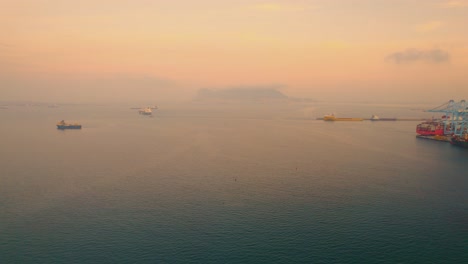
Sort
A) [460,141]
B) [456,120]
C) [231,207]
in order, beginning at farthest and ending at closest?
[456,120] → [460,141] → [231,207]

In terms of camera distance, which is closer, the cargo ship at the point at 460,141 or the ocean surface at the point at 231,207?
the ocean surface at the point at 231,207

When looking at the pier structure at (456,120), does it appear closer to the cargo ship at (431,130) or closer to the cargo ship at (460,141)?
the cargo ship at (431,130)

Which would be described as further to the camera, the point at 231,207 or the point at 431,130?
the point at 431,130

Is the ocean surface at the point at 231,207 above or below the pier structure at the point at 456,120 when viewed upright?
below

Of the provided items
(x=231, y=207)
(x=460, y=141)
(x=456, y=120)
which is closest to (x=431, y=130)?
(x=456, y=120)

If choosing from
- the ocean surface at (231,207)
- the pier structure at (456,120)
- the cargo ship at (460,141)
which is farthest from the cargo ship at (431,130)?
the ocean surface at (231,207)

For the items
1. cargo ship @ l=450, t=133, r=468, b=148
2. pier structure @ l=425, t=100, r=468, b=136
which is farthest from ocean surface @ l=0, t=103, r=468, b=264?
pier structure @ l=425, t=100, r=468, b=136

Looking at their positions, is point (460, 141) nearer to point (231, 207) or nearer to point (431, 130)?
point (431, 130)

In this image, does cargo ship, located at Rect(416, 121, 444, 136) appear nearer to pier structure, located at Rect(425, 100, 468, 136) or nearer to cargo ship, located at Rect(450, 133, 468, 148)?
pier structure, located at Rect(425, 100, 468, 136)

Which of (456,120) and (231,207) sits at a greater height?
(456,120)
